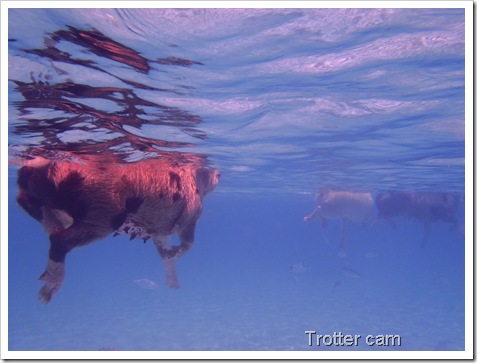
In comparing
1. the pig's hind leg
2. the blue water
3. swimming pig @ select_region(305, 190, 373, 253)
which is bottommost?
the pig's hind leg

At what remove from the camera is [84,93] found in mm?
8484

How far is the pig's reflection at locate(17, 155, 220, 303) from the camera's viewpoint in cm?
680

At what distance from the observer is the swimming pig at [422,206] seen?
83.3ft

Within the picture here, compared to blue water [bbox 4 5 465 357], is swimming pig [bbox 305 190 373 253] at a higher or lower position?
lower

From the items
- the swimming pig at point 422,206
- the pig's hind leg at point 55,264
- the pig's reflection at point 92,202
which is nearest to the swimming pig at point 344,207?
the swimming pig at point 422,206

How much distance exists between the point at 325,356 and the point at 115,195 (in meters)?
5.02

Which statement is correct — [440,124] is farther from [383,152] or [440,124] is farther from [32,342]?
[32,342]

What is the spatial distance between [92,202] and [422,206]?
80.2 feet

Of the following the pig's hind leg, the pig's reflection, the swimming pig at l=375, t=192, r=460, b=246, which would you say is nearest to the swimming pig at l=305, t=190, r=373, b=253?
the swimming pig at l=375, t=192, r=460, b=246

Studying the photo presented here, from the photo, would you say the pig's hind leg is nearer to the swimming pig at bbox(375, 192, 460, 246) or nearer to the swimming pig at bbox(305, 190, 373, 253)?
the swimming pig at bbox(305, 190, 373, 253)

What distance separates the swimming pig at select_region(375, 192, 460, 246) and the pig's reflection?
21168 mm

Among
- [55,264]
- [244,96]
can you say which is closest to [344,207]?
[244,96]

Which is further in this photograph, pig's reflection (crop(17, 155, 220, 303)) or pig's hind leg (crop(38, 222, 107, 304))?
pig's reflection (crop(17, 155, 220, 303))

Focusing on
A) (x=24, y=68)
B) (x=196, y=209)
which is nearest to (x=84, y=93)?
(x=24, y=68)
